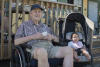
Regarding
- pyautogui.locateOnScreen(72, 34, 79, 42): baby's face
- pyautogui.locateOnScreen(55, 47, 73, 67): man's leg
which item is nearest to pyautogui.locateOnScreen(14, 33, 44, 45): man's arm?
pyautogui.locateOnScreen(55, 47, 73, 67): man's leg

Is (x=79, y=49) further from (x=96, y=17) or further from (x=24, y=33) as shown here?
(x=96, y=17)

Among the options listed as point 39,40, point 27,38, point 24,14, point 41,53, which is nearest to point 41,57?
point 41,53

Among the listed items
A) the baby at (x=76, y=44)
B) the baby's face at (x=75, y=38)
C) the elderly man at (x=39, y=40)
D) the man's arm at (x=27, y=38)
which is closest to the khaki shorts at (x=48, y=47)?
the elderly man at (x=39, y=40)

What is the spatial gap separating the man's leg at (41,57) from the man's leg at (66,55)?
37 centimetres

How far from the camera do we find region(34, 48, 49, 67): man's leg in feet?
12.5

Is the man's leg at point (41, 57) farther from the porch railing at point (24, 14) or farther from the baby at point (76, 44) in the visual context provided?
the porch railing at point (24, 14)

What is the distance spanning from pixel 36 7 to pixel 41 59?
39.2 inches

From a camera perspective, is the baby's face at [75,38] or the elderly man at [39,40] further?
the baby's face at [75,38]

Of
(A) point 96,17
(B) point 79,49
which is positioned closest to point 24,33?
(B) point 79,49

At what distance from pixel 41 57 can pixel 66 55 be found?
1.63ft

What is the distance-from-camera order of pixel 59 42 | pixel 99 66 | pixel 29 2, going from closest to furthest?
pixel 59 42 → pixel 29 2 → pixel 99 66

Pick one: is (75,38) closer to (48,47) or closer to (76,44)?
(76,44)

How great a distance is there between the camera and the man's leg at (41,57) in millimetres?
3817

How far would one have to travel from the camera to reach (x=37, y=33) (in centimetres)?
423
